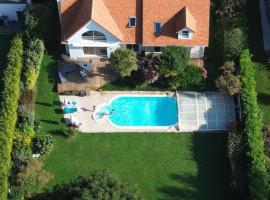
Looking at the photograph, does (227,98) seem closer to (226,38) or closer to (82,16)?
(226,38)

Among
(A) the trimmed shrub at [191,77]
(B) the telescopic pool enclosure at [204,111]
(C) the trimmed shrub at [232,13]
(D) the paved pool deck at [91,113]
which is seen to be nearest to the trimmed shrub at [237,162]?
(B) the telescopic pool enclosure at [204,111]

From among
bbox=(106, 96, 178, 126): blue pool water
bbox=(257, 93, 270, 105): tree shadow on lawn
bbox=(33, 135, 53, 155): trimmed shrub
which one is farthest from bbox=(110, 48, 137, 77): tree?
bbox=(257, 93, 270, 105): tree shadow on lawn

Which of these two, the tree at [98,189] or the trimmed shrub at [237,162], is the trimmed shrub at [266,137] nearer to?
the trimmed shrub at [237,162]

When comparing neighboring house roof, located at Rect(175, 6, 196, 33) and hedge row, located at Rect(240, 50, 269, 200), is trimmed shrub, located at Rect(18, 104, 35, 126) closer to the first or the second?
neighboring house roof, located at Rect(175, 6, 196, 33)

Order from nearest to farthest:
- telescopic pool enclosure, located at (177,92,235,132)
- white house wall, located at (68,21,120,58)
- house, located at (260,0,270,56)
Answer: telescopic pool enclosure, located at (177,92,235,132), white house wall, located at (68,21,120,58), house, located at (260,0,270,56)

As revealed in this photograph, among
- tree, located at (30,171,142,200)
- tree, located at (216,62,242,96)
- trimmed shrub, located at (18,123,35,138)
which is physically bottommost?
tree, located at (30,171,142,200)

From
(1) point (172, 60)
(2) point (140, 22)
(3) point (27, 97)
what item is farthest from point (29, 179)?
(2) point (140, 22)
